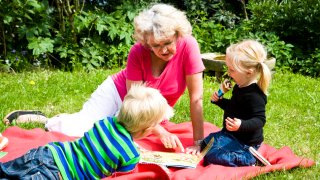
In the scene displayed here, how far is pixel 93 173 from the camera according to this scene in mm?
3330

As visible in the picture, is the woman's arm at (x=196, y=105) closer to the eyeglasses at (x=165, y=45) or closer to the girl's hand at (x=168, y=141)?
the girl's hand at (x=168, y=141)

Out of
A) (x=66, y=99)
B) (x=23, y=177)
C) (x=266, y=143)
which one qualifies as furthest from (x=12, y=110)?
(x=266, y=143)

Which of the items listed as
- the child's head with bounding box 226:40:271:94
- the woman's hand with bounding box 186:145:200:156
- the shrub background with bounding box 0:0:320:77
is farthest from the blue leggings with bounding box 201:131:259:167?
the shrub background with bounding box 0:0:320:77

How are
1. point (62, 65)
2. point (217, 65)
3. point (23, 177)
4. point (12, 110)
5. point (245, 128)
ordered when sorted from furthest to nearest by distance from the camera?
point (62, 65)
point (217, 65)
point (12, 110)
point (245, 128)
point (23, 177)

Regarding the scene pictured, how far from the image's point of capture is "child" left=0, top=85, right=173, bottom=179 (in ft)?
10.6

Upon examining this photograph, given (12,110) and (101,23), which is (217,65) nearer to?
(101,23)

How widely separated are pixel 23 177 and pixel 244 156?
1672 millimetres

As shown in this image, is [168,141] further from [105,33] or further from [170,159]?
[105,33]

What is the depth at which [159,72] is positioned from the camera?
4359 millimetres

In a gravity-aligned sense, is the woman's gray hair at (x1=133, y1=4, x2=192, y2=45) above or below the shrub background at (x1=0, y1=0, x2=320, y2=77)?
above

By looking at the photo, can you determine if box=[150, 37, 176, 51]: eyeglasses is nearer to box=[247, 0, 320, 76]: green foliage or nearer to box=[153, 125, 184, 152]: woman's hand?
box=[153, 125, 184, 152]: woman's hand

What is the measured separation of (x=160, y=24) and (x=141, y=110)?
0.87 m

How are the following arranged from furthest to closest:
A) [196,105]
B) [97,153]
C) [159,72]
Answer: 1. [159,72]
2. [196,105]
3. [97,153]

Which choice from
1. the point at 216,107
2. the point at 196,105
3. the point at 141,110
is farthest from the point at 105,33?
the point at 141,110
